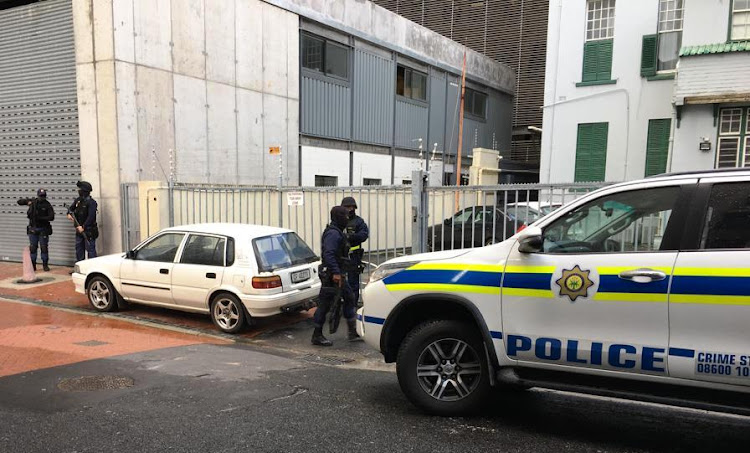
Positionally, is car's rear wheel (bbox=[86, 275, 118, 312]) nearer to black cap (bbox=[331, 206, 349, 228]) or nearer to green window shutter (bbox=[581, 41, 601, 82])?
black cap (bbox=[331, 206, 349, 228])

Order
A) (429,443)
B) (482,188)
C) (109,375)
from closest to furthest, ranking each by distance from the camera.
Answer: (429,443)
(109,375)
(482,188)

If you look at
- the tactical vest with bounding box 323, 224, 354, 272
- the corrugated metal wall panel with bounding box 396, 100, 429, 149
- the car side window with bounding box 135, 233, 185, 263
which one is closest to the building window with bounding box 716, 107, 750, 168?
the corrugated metal wall panel with bounding box 396, 100, 429, 149

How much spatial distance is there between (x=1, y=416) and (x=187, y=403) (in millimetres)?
1439

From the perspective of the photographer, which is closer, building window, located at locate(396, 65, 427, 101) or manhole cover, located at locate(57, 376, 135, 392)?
manhole cover, located at locate(57, 376, 135, 392)

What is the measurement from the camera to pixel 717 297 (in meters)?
3.32

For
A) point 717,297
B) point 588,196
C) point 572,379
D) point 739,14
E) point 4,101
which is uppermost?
point 739,14

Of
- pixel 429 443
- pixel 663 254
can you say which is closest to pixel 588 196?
pixel 663 254

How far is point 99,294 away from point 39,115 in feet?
21.8

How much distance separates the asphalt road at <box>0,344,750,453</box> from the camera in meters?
3.84

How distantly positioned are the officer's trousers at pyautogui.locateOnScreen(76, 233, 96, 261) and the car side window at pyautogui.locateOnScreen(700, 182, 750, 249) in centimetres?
1147

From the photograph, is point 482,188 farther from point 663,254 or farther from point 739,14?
point 739,14

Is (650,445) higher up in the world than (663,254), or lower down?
lower down

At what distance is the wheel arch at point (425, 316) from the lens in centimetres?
410

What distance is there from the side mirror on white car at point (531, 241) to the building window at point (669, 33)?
15.1 meters
